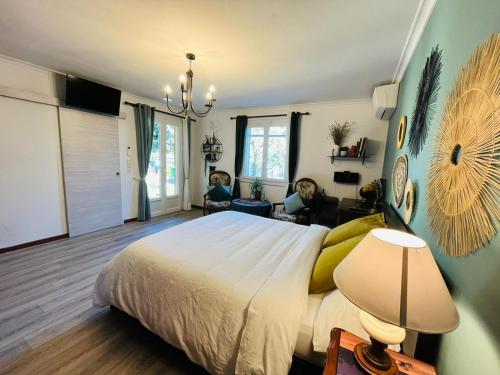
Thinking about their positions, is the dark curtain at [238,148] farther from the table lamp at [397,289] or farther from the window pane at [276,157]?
the table lamp at [397,289]

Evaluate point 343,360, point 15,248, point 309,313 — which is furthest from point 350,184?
point 15,248

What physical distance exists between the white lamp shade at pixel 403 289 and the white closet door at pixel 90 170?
4.18 m

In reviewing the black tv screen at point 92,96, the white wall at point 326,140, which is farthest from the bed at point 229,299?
the black tv screen at point 92,96

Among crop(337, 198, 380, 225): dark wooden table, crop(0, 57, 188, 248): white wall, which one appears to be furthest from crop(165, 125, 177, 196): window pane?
crop(337, 198, 380, 225): dark wooden table

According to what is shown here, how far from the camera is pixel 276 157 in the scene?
4.67 metres

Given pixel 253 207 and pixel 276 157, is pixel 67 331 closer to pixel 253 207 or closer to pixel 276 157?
pixel 253 207

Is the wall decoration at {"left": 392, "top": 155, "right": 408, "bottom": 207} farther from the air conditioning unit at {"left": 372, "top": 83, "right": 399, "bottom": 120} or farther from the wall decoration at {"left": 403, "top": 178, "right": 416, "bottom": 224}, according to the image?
the air conditioning unit at {"left": 372, "top": 83, "right": 399, "bottom": 120}

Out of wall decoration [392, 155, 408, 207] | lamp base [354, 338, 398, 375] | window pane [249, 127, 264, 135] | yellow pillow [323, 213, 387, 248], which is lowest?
lamp base [354, 338, 398, 375]

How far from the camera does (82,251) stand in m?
3.03

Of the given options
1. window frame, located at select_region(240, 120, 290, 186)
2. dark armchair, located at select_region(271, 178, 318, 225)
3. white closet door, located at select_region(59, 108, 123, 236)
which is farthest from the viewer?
window frame, located at select_region(240, 120, 290, 186)

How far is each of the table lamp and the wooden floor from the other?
2.54ft

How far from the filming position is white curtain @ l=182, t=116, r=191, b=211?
206 inches

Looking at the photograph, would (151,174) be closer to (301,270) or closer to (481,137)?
(301,270)

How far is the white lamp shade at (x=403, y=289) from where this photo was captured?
624 millimetres
